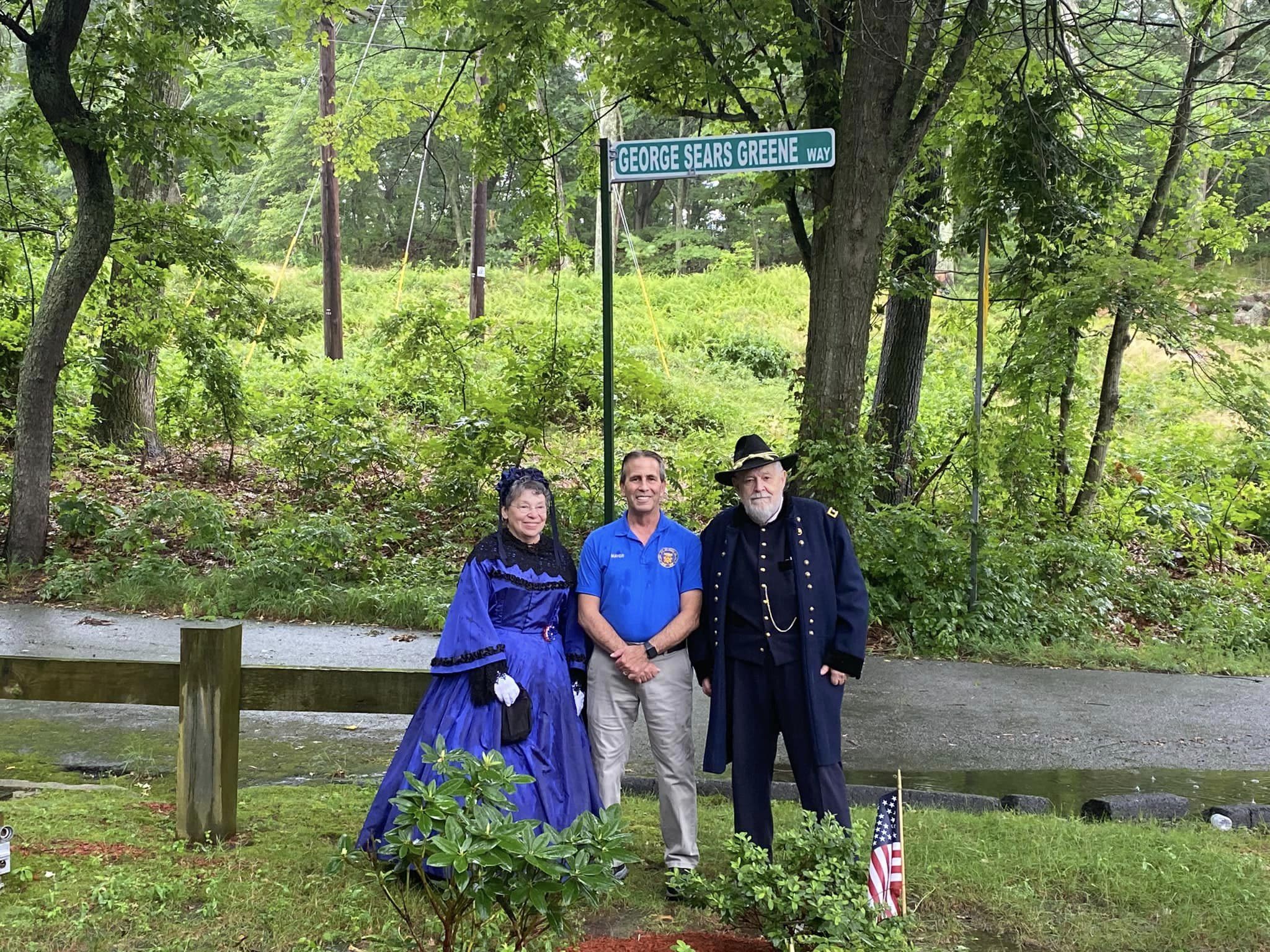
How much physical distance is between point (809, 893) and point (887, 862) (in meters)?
0.40

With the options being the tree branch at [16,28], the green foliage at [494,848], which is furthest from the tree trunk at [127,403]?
the green foliage at [494,848]

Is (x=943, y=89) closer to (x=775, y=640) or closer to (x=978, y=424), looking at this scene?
(x=978, y=424)

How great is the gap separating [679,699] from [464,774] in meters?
1.47

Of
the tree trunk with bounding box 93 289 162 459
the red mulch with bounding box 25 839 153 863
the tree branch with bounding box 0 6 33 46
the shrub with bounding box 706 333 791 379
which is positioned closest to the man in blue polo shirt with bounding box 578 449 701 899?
the red mulch with bounding box 25 839 153 863

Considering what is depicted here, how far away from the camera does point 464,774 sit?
2949 millimetres

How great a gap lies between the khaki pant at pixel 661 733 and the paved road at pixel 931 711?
2126 millimetres

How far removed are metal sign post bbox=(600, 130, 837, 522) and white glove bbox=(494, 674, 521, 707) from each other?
165 cm

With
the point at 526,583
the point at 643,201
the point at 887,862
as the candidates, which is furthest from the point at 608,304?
the point at 643,201

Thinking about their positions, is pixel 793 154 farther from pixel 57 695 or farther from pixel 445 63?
pixel 445 63

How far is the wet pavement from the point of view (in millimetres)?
6449

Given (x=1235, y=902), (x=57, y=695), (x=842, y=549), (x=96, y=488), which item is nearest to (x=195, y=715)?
(x=57, y=695)

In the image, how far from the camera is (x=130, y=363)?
14.1 m

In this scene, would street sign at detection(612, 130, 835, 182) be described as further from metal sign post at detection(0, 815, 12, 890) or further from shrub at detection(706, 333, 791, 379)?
shrub at detection(706, 333, 791, 379)

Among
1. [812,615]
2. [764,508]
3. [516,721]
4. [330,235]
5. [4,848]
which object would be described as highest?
[330,235]
